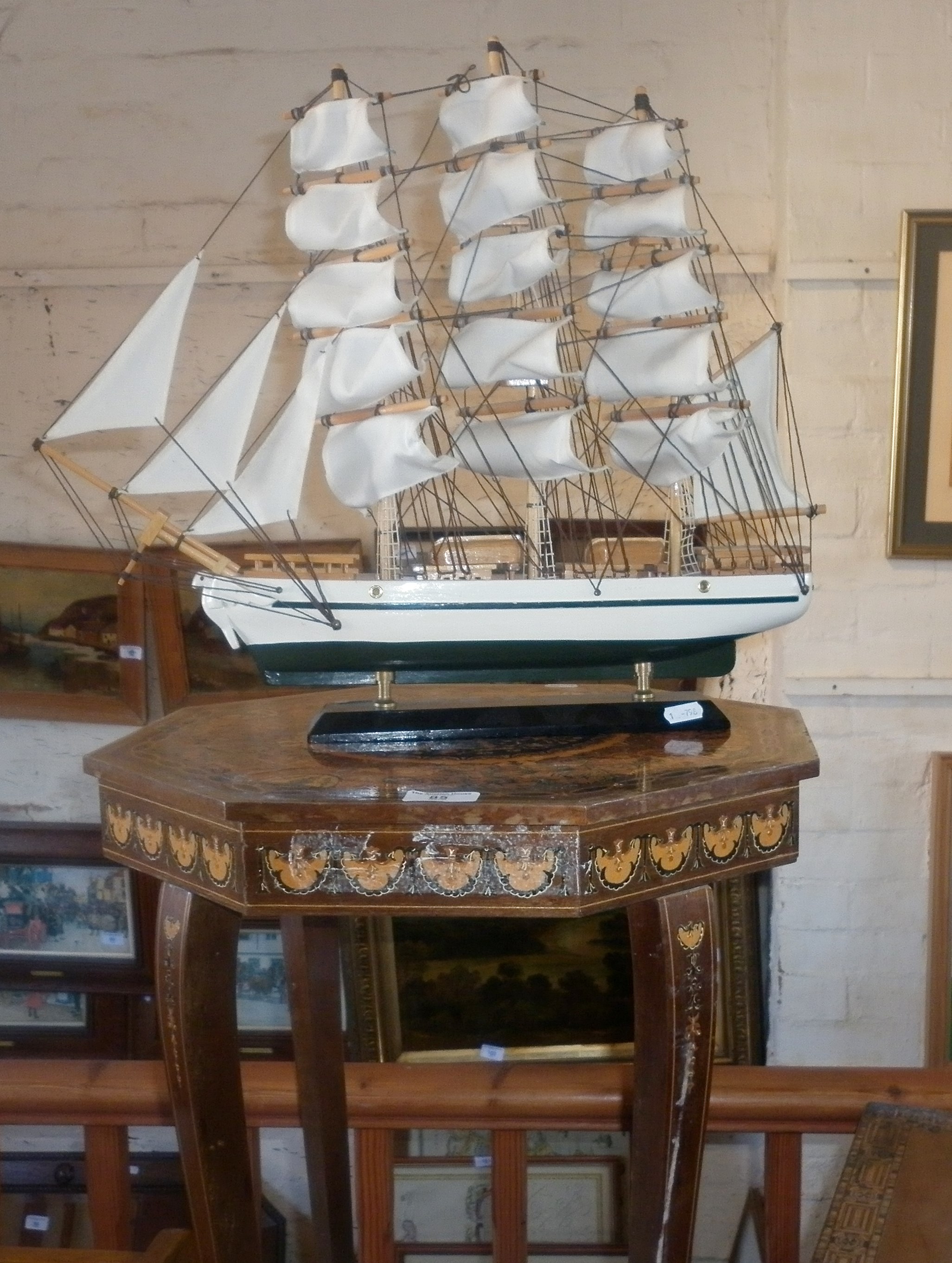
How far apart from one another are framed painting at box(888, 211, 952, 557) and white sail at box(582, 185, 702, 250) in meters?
0.71

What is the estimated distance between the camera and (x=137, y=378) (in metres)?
1.29

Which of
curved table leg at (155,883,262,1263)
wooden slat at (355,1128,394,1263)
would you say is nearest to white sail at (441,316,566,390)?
curved table leg at (155,883,262,1263)

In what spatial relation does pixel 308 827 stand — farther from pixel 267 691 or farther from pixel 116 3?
pixel 116 3

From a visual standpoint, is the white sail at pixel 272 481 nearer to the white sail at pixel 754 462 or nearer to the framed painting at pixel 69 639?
the white sail at pixel 754 462

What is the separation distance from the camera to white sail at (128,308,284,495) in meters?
1.28

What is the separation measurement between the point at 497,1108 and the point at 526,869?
0.54 metres

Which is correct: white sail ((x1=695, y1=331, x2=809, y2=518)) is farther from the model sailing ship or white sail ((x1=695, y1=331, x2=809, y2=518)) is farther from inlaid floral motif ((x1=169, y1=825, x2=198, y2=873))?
inlaid floral motif ((x1=169, y1=825, x2=198, y2=873))

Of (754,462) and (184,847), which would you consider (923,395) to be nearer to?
(754,462)

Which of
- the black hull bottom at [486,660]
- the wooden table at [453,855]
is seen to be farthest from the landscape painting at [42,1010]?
the black hull bottom at [486,660]

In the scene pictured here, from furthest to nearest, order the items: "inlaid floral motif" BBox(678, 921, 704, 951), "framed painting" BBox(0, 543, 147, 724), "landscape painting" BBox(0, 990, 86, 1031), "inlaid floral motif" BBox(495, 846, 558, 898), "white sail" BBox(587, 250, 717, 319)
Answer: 1. "landscape painting" BBox(0, 990, 86, 1031)
2. "framed painting" BBox(0, 543, 147, 724)
3. "white sail" BBox(587, 250, 717, 319)
4. "inlaid floral motif" BBox(678, 921, 704, 951)
5. "inlaid floral motif" BBox(495, 846, 558, 898)

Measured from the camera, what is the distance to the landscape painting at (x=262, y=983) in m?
2.20

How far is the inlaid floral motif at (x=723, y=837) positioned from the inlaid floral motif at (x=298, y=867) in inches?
13.1

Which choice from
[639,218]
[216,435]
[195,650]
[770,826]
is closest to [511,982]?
[195,650]

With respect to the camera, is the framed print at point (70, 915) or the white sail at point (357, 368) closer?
the white sail at point (357, 368)
